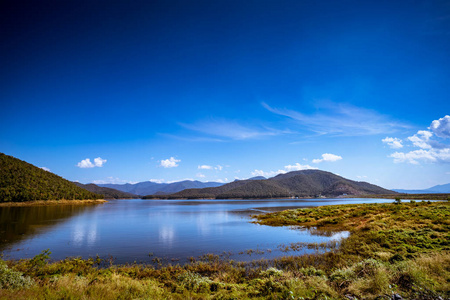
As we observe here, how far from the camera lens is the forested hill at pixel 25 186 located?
92231 millimetres

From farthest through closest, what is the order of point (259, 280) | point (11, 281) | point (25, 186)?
point (25, 186) → point (259, 280) → point (11, 281)

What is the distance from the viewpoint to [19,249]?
20844 millimetres

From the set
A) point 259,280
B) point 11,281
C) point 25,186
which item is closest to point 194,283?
point 259,280

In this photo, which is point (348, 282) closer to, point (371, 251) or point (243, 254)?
point (371, 251)

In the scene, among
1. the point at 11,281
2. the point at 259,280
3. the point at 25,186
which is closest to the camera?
the point at 11,281

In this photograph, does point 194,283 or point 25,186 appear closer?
point 194,283

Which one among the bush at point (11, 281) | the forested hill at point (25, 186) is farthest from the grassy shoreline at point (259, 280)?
the forested hill at point (25, 186)

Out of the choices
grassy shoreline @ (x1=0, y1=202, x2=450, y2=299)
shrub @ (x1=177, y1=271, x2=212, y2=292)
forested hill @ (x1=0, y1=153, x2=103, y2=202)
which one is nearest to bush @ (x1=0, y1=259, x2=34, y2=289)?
grassy shoreline @ (x1=0, y1=202, x2=450, y2=299)

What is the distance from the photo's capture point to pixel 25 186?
101 m

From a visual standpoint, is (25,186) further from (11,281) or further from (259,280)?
(259,280)

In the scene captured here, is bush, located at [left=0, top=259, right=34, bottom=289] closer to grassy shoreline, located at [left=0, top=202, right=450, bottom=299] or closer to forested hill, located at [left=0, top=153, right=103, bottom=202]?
grassy shoreline, located at [left=0, top=202, right=450, bottom=299]

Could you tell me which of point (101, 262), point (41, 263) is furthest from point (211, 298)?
point (101, 262)

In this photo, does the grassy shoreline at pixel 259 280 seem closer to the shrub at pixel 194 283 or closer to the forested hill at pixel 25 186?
the shrub at pixel 194 283

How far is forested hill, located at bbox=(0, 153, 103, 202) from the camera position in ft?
303
